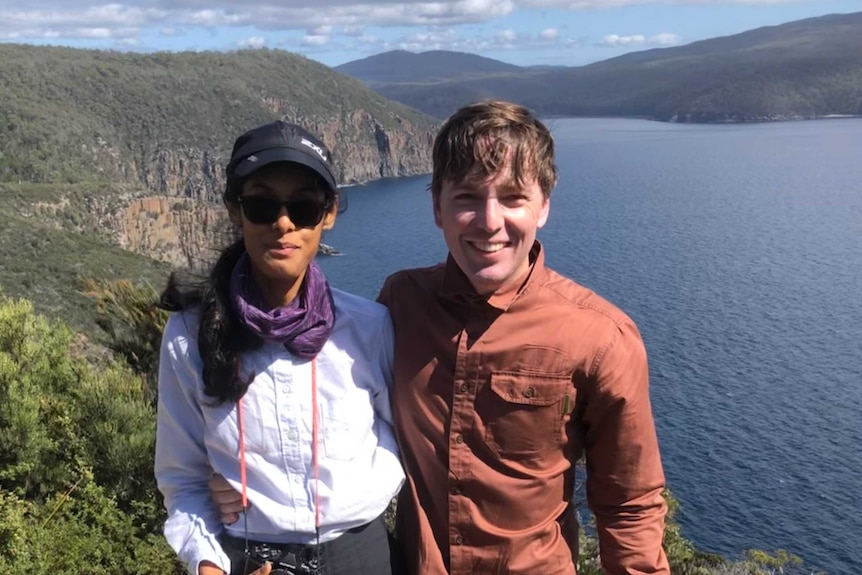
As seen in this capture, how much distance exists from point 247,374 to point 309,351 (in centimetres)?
17

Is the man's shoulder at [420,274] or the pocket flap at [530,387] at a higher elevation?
the man's shoulder at [420,274]

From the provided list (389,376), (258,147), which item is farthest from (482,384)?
(258,147)

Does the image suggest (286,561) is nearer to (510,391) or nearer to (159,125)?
(510,391)

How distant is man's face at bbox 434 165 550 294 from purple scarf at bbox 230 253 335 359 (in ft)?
1.22

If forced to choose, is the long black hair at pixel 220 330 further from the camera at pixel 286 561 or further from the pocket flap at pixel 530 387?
the pocket flap at pixel 530 387

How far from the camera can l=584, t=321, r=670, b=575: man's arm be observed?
2043 millimetres

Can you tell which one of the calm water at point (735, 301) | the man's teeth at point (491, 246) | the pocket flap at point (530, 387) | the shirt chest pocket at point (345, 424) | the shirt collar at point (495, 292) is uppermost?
the man's teeth at point (491, 246)

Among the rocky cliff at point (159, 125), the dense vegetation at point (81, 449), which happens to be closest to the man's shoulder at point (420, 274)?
the dense vegetation at point (81, 449)

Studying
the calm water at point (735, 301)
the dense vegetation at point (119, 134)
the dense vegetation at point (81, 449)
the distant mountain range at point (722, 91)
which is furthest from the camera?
the distant mountain range at point (722, 91)

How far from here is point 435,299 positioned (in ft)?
7.46

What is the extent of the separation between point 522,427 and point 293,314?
2.21 ft

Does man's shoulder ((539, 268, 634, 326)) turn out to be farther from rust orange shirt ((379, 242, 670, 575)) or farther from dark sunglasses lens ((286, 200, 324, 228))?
dark sunglasses lens ((286, 200, 324, 228))

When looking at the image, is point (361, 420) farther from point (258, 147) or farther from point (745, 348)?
point (745, 348)

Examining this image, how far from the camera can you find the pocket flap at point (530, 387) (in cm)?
208
